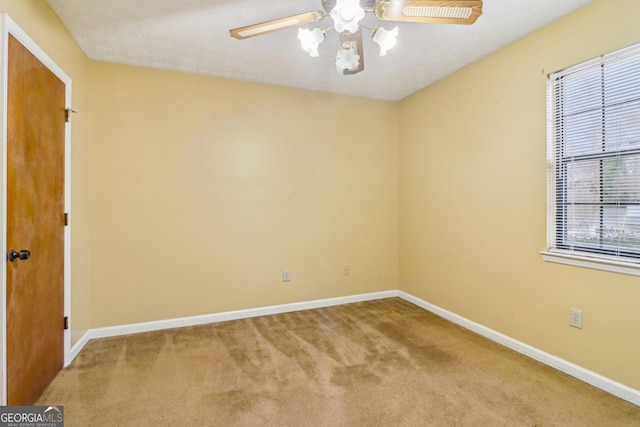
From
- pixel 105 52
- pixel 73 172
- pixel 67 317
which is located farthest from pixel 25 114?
pixel 67 317

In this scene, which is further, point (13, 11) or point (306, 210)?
point (306, 210)

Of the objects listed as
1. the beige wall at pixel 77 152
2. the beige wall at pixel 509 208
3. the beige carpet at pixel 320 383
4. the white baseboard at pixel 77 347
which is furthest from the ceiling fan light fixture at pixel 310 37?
the white baseboard at pixel 77 347

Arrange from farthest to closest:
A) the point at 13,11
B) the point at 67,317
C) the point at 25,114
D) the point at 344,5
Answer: the point at 67,317
the point at 25,114
the point at 13,11
the point at 344,5

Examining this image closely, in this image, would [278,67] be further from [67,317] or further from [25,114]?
[67,317]

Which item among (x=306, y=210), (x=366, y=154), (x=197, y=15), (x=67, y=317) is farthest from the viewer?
(x=366, y=154)

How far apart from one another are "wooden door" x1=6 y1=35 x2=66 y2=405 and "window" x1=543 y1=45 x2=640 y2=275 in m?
3.41

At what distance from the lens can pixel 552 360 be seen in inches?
87.3

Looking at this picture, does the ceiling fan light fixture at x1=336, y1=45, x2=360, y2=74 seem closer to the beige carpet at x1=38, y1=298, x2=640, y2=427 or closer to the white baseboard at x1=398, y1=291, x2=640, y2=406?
the beige carpet at x1=38, y1=298, x2=640, y2=427

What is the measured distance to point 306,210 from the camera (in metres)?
3.49

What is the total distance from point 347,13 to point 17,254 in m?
2.16

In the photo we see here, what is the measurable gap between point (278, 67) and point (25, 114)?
6.35 feet

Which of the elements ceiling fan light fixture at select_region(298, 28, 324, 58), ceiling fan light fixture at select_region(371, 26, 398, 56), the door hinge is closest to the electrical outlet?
ceiling fan light fixture at select_region(371, 26, 398, 56)

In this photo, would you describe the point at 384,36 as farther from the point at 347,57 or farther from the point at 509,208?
the point at 509,208

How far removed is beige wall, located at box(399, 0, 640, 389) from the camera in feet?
6.31
